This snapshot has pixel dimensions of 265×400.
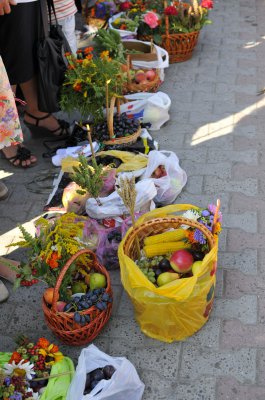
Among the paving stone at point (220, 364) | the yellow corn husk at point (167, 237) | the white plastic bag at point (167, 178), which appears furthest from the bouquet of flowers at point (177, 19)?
the paving stone at point (220, 364)

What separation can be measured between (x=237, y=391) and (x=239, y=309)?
55 cm

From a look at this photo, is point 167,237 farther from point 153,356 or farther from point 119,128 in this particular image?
point 119,128

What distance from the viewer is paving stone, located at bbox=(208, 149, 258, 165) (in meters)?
4.34

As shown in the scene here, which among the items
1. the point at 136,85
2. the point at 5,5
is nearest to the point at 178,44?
the point at 136,85

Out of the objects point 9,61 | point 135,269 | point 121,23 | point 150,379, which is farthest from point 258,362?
point 121,23

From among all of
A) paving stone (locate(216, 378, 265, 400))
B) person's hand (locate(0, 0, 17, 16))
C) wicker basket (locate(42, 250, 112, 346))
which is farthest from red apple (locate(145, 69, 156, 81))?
paving stone (locate(216, 378, 265, 400))

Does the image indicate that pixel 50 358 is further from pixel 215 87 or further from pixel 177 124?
pixel 215 87

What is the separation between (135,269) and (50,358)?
65 cm

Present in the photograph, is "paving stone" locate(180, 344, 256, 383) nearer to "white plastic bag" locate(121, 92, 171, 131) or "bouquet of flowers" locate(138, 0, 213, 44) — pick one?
"white plastic bag" locate(121, 92, 171, 131)

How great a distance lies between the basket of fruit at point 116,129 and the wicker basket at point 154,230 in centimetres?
115

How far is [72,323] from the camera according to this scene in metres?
2.82

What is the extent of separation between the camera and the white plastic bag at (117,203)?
3.53 m

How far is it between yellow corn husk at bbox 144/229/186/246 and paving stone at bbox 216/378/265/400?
2.82 ft

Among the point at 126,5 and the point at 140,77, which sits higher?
the point at 126,5
